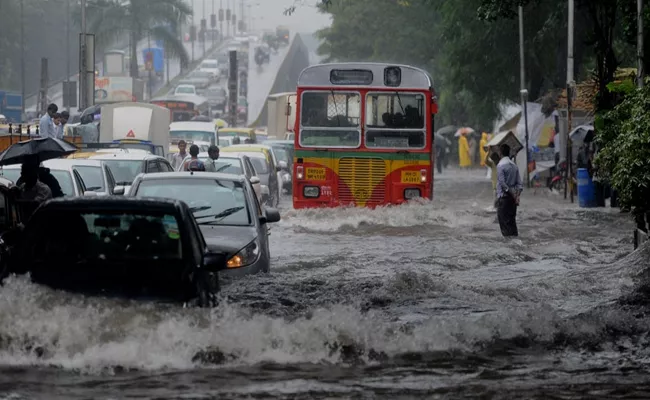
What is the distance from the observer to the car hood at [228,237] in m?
13.7

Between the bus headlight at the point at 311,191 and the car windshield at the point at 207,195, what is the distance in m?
10.7

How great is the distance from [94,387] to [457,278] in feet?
29.9

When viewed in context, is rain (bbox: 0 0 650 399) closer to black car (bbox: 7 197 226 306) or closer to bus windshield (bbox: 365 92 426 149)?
black car (bbox: 7 197 226 306)

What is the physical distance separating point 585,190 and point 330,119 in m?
8.15

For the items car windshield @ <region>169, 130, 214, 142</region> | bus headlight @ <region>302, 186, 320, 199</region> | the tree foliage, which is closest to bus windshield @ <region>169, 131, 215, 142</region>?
car windshield @ <region>169, 130, 214, 142</region>

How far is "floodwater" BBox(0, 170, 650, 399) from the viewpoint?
30.8 feet

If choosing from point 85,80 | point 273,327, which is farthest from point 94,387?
point 85,80

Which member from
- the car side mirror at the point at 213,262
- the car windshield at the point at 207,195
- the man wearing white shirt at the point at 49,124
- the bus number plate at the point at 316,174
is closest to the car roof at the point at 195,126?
the man wearing white shirt at the point at 49,124

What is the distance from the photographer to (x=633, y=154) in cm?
1719

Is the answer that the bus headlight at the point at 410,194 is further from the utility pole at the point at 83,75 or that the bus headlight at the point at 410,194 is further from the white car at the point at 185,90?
the white car at the point at 185,90

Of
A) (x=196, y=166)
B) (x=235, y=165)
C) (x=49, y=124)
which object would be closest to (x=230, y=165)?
(x=235, y=165)

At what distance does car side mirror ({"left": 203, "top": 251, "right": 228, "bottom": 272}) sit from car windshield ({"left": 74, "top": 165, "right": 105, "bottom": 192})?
403 inches

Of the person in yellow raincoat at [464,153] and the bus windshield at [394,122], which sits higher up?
the bus windshield at [394,122]

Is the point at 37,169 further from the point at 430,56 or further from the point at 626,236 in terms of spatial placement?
the point at 430,56
